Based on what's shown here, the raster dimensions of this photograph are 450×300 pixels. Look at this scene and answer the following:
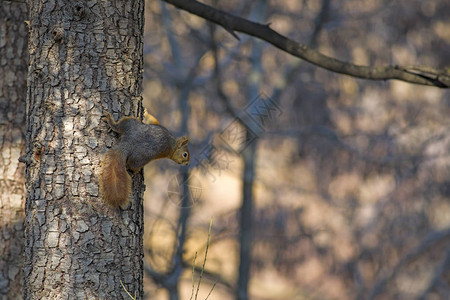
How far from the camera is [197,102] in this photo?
7.68 meters

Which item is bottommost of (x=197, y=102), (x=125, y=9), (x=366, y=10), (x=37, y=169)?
(x=37, y=169)

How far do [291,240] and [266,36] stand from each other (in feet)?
19.6

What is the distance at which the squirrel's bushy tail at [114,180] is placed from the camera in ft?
6.08

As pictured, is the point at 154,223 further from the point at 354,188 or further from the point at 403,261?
the point at 403,261

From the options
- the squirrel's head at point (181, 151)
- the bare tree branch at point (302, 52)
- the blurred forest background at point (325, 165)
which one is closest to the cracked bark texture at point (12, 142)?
the bare tree branch at point (302, 52)

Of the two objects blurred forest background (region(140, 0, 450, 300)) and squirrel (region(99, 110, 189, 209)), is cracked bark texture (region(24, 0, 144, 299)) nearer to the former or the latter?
squirrel (region(99, 110, 189, 209))

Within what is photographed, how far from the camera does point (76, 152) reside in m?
1.86

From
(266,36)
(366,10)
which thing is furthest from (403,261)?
(266,36)

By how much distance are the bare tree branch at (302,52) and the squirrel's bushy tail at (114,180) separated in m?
1.00

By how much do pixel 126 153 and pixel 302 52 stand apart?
1137mm

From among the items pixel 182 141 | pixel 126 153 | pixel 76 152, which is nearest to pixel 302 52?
pixel 182 141

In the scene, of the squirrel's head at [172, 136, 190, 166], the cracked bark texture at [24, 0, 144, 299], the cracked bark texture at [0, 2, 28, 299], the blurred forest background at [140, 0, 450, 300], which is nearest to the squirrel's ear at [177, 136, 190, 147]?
the squirrel's head at [172, 136, 190, 166]

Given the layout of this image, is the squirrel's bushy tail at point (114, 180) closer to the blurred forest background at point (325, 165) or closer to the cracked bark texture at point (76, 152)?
the cracked bark texture at point (76, 152)

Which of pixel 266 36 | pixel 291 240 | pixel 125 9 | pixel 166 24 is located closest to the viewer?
pixel 125 9
